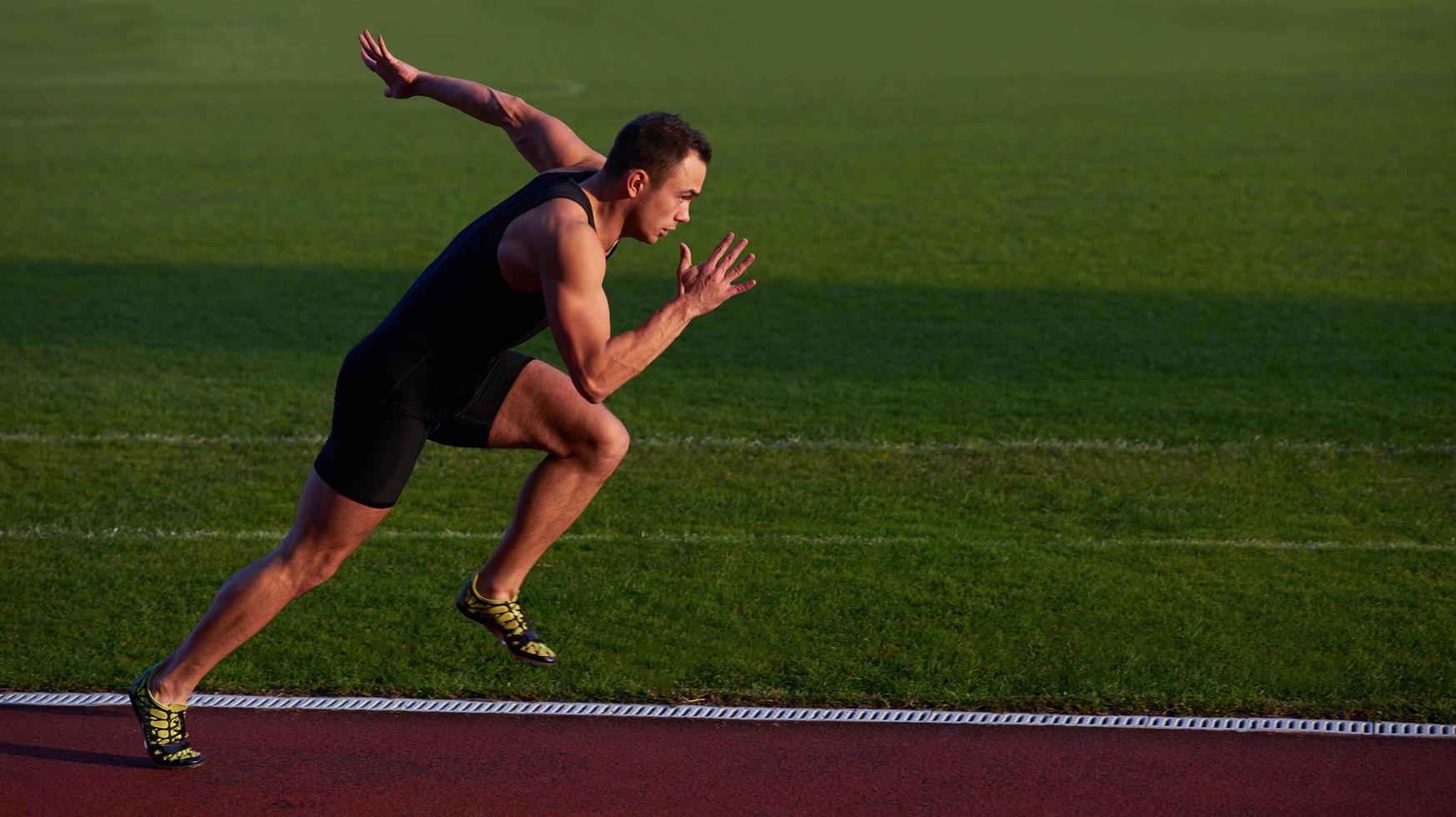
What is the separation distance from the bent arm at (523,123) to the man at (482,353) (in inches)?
14.9

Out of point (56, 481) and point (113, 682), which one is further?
point (56, 481)

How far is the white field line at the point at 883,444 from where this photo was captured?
888 centimetres

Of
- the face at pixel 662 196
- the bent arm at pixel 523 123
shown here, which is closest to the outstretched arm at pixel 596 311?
the face at pixel 662 196

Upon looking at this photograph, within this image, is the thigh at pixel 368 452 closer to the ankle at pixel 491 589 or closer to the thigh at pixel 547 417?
the thigh at pixel 547 417

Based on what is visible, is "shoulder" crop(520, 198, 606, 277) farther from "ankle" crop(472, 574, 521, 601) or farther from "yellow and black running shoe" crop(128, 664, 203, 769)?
"yellow and black running shoe" crop(128, 664, 203, 769)

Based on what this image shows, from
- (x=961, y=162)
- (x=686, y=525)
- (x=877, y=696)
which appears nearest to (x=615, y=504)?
(x=686, y=525)

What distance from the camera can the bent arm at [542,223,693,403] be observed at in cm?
460

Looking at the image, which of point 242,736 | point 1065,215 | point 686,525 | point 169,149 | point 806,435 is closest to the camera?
point 242,736

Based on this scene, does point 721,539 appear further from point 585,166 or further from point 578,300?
point 578,300

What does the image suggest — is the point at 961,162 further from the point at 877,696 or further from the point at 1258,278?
the point at 877,696

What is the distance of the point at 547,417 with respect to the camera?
5344 millimetres

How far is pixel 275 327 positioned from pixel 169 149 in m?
13.1

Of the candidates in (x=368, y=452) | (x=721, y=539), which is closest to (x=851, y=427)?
(x=721, y=539)

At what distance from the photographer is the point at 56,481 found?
8312 millimetres
